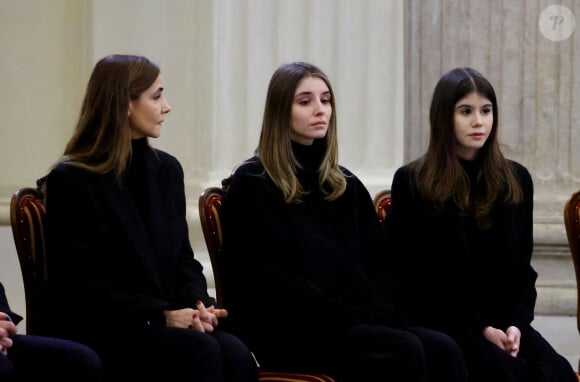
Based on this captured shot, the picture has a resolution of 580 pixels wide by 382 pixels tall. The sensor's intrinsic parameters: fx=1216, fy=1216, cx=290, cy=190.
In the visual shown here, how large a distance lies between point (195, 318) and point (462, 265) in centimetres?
106

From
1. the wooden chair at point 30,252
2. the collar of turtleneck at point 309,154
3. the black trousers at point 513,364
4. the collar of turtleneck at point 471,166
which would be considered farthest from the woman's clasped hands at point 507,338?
the wooden chair at point 30,252

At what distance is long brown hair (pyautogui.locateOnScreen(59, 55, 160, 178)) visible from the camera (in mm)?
4012

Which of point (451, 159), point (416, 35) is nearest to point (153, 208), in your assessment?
point (451, 159)

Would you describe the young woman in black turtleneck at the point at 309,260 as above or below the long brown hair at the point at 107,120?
below

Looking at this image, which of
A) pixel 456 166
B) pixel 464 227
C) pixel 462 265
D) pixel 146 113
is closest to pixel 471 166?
pixel 456 166

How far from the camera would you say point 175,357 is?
3.71 metres

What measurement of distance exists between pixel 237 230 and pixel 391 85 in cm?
179

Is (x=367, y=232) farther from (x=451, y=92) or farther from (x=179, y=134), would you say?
(x=179, y=134)

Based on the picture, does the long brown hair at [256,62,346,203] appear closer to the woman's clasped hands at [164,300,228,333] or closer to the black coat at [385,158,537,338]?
the black coat at [385,158,537,338]

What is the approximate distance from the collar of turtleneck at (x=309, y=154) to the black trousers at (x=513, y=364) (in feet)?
2.68

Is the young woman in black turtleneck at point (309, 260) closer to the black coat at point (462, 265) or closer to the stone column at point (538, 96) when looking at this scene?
the black coat at point (462, 265)

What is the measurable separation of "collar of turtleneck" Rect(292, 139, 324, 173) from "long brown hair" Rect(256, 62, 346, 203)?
2 cm

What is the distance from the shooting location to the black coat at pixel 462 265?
434cm

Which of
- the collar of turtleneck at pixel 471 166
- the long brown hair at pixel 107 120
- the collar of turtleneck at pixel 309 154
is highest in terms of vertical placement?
the long brown hair at pixel 107 120
